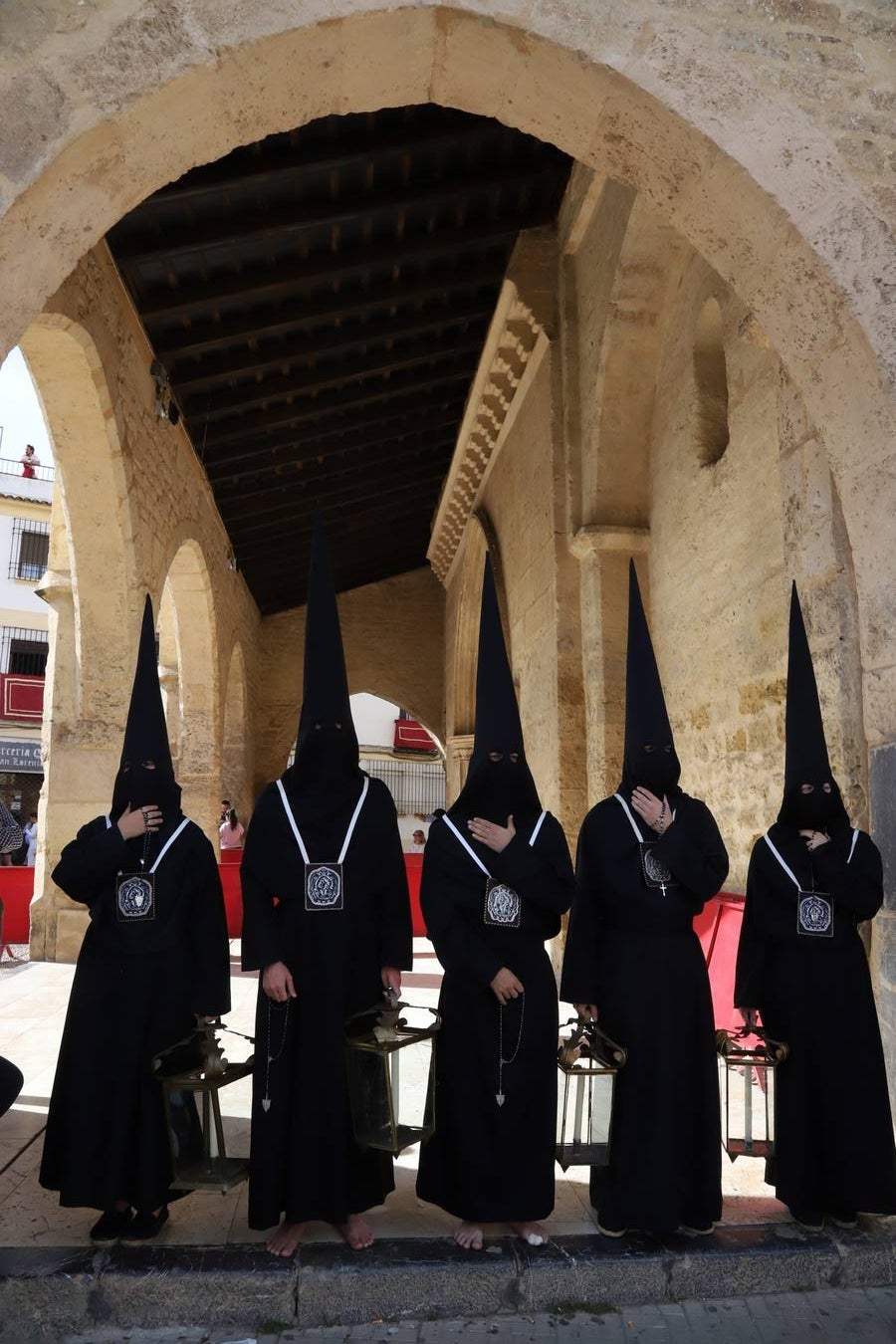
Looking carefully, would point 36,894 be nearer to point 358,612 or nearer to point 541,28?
point 541,28

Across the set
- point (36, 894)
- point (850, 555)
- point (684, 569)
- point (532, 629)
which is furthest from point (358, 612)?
point (850, 555)

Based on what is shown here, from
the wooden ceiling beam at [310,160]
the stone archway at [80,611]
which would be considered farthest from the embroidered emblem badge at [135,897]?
the wooden ceiling beam at [310,160]

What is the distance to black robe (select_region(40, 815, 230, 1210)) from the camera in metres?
Result: 2.58

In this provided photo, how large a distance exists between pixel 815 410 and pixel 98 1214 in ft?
10.6

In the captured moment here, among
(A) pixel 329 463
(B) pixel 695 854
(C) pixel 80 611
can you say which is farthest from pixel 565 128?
(A) pixel 329 463

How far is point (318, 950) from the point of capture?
2.72 m

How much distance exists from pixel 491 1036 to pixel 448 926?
32 centimetres

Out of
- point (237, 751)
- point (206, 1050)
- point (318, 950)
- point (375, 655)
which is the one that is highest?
point (375, 655)

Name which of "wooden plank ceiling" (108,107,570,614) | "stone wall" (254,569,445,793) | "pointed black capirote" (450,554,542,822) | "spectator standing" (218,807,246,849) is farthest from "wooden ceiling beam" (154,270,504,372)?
"stone wall" (254,569,445,793)

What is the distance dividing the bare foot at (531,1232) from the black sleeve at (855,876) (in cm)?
122

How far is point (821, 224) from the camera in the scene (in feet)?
9.48

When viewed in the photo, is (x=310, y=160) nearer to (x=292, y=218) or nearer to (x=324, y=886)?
(x=292, y=218)

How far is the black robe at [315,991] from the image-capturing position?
2.57m

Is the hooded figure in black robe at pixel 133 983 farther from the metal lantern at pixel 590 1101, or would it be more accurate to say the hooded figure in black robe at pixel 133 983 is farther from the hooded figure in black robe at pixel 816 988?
the hooded figure in black robe at pixel 816 988
